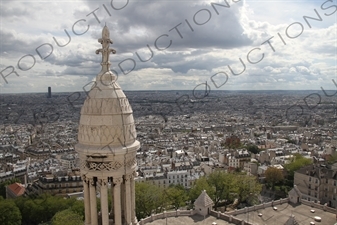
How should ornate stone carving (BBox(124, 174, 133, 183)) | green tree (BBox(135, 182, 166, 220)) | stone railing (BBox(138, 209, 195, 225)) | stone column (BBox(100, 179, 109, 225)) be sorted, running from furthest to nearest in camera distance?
green tree (BBox(135, 182, 166, 220)) < stone railing (BBox(138, 209, 195, 225)) < ornate stone carving (BBox(124, 174, 133, 183)) < stone column (BBox(100, 179, 109, 225))

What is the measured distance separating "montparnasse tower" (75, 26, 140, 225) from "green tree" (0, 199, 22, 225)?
42.2m

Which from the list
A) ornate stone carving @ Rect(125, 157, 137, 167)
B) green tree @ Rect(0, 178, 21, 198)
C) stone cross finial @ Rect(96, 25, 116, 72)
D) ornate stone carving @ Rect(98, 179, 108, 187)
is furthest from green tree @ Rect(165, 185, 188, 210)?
green tree @ Rect(0, 178, 21, 198)

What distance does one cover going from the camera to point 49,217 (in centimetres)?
5044

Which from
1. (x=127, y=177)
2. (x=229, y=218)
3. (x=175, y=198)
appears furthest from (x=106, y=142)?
(x=175, y=198)

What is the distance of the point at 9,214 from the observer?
47219 millimetres

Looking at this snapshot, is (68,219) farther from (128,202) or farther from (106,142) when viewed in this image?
(106,142)

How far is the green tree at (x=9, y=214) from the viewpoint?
1838 inches

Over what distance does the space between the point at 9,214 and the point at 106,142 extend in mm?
44175

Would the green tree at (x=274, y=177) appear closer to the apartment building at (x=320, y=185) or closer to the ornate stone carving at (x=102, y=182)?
the apartment building at (x=320, y=185)

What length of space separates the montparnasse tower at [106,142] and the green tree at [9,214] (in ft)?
138

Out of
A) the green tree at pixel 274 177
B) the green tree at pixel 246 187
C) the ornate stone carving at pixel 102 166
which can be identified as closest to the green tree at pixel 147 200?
the green tree at pixel 246 187

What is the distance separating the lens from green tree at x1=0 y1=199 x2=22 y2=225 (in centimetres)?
4669

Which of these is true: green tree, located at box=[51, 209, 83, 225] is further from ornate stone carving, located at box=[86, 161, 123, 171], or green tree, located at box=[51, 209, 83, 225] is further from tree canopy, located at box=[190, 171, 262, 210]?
ornate stone carving, located at box=[86, 161, 123, 171]

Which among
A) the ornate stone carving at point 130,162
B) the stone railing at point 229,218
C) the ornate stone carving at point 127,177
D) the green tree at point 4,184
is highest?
the ornate stone carving at point 130,162
